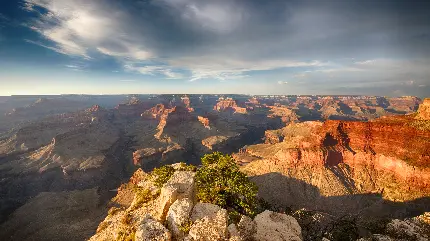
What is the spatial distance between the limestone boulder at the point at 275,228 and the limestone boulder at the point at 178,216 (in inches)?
318

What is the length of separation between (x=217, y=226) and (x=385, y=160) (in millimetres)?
90494

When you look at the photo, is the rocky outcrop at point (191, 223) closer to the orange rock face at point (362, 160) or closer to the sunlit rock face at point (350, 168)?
the sunlit rock face at point (350, 168)

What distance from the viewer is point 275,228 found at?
28.5m

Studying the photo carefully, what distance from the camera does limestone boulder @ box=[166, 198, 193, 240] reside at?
2458 cm

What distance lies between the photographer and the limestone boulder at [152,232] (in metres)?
23.3

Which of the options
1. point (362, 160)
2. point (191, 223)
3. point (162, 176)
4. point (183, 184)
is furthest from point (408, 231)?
point (362, 160)

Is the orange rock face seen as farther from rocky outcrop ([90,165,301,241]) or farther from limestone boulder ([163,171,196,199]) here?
limestone boulder ([163,171,196,199])

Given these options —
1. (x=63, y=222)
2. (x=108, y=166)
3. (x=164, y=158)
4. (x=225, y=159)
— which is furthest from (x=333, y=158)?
(x=108, y=166)

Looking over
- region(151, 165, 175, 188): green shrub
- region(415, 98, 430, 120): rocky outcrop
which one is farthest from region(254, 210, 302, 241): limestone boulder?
region(415, 98, 430, 120): rocky outcrop

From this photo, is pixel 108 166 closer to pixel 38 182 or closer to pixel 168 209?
pixel 38 182

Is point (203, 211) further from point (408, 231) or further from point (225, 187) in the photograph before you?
point (408, 231)

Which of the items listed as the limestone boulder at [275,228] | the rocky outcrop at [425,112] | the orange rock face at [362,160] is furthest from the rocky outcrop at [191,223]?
the rocky outcrop at [425,112]

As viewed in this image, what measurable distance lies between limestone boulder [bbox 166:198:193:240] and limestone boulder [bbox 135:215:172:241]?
1.07 m

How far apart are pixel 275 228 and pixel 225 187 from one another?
1206 cm
